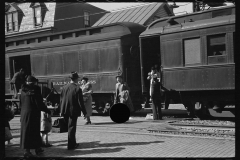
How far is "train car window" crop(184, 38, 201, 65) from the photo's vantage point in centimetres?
867

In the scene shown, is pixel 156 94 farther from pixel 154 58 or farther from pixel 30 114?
pixel 30 114

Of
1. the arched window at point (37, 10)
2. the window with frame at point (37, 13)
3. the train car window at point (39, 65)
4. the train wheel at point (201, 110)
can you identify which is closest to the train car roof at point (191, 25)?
the train wheel at point (201, 110)

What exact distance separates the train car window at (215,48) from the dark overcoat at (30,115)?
17.2 feet

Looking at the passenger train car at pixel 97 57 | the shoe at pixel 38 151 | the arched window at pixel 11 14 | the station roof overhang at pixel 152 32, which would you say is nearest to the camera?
the arched window at pixel 11 14

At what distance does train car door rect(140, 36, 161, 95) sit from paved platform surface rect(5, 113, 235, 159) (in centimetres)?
310

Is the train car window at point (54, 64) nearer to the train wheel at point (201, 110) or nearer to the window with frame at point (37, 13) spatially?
the window with frame at point (37, 13)

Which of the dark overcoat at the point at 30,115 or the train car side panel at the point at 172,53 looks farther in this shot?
the train car side panel at the point at 172,53

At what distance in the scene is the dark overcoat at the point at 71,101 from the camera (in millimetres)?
5656

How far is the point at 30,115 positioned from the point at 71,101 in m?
0.83

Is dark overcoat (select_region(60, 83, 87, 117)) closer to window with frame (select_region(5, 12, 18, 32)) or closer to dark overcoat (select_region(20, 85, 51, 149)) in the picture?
dark overcoat (select_region(20, 85, 51, 149))

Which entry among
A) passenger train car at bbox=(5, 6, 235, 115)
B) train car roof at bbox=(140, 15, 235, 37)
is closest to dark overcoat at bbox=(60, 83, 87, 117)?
passenger train car at bbox=(5, 6, 235, 115)

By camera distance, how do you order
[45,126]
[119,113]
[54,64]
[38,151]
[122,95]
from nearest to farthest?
[119,113]
[38,151]
[122,95]
[45,126]
[54,64]

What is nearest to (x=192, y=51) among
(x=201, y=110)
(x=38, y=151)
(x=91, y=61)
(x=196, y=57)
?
(x=196, y=57)

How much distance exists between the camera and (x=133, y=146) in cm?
596
